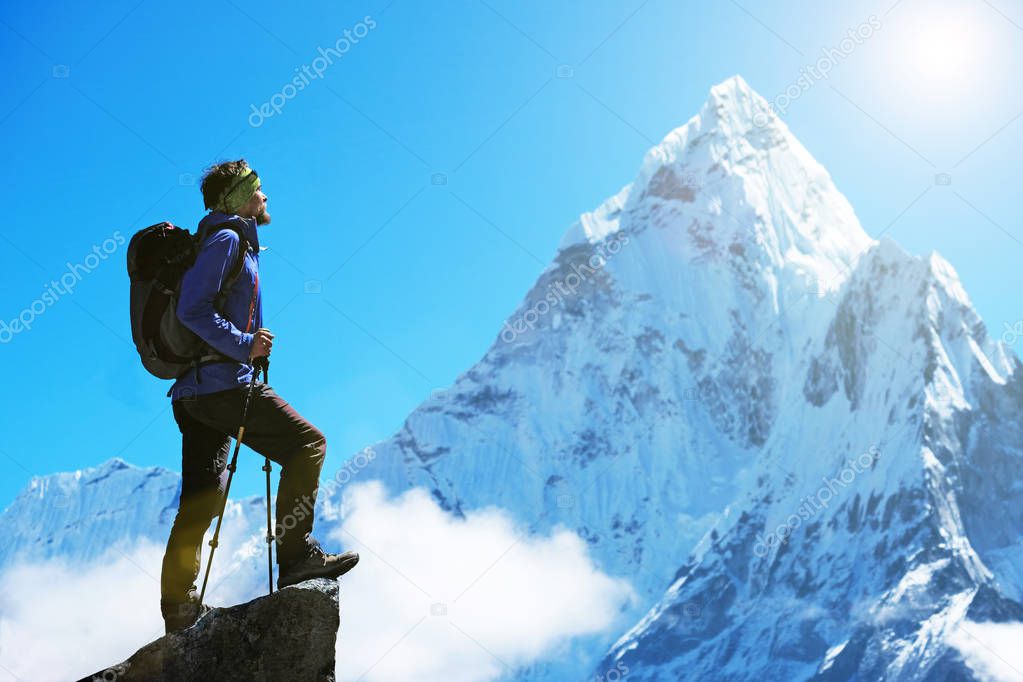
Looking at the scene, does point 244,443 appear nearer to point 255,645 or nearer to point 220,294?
point 220,294

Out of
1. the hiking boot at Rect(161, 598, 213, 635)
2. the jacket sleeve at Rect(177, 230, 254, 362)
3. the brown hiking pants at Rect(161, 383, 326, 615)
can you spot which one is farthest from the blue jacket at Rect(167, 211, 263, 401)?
the hiking boot at Rect(161, 598, 213, 635)

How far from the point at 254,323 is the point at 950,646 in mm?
208413

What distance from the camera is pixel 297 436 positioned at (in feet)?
23.0

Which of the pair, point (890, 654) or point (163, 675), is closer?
point (163, 675)

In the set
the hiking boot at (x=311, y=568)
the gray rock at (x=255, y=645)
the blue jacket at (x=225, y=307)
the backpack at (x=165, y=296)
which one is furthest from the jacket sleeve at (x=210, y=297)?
the gray rock at (x=255, y=645)

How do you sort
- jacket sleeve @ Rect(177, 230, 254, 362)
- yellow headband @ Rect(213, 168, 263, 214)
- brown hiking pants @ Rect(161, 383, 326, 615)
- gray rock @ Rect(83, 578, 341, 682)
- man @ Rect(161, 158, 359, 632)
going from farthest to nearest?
yellow headband @ Rect(213, 168, 263, 214) < brown hiking pants @ Rect(161, 383, 326, 615) < man @ Rect(161, 158, 359, 632) < gray rock @ Rect(83, 578, 341, 682) < jacket sleeve @ Rect(177, 230, 254, 362)

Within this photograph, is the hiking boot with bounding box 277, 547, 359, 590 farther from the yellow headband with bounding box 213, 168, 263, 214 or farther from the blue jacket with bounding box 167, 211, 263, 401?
the yellow headband with bounding box 213, 168, 263, 214

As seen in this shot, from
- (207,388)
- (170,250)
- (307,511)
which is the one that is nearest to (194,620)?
(307,511)

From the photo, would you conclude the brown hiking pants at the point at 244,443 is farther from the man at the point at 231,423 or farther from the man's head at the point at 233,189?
the man's head at the point at 233,189

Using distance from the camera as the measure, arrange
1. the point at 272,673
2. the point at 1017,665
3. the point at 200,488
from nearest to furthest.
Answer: the point at 272,673 → the point at 200,488 → the point at 1017,665

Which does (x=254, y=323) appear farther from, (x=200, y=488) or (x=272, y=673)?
(x=272, y=673)

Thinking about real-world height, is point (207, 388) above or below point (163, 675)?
above

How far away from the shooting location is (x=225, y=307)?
6.85 meters

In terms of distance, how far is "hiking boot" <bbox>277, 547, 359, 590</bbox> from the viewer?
22.8 ft
